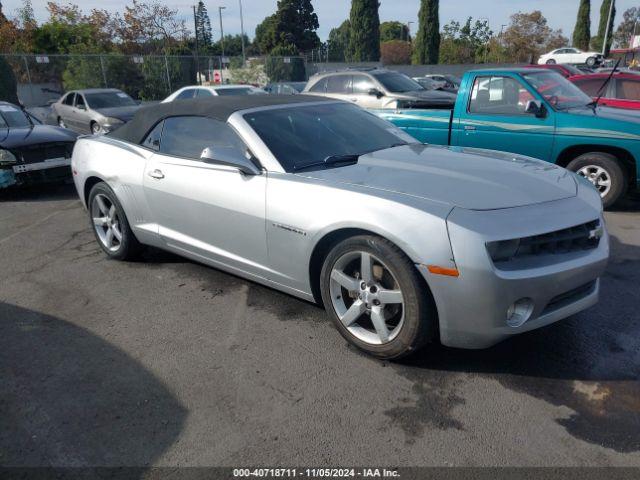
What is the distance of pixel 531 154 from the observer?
6578 millimetres

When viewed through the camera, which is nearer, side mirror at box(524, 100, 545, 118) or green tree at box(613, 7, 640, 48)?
side mirror at box(524, 100, 545, 118)

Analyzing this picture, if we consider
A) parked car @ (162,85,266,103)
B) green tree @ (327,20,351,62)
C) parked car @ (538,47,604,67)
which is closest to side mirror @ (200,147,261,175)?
parked car @ (162,85,266,103)

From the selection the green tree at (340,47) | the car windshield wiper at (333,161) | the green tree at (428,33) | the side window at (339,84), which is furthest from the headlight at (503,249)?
the green tree at (340,47)

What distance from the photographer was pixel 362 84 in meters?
10.8

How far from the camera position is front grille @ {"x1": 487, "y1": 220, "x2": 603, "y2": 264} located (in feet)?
8.81

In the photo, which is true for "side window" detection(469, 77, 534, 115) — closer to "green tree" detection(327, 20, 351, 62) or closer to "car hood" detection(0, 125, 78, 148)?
"car hood" detection(0, 125, 78, 148)

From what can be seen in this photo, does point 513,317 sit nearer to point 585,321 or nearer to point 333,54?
point 585,321

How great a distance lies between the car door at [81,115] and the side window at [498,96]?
1020 cm

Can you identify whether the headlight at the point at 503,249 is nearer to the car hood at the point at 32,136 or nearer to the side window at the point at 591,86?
the car hood at the point at 32,136

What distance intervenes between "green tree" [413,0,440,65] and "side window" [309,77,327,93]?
38658 mm

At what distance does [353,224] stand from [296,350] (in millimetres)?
927

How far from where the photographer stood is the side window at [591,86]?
9031mm

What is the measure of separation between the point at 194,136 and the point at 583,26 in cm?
5731

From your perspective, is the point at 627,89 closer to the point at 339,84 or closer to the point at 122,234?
the point at 339,84
